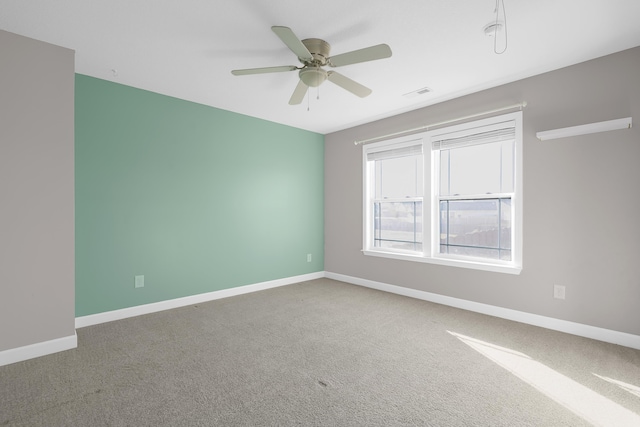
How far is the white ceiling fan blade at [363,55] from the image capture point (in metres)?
2.04

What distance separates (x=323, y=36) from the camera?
2.41m

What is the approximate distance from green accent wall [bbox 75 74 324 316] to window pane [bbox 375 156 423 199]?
4.00ft

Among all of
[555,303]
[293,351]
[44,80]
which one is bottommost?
[293,351]

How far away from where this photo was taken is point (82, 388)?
2.03 m

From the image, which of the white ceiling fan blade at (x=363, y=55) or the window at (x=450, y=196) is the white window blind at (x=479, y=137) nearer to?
the window at (x=450, y=196)

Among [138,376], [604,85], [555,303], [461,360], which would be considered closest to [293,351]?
[138,376]

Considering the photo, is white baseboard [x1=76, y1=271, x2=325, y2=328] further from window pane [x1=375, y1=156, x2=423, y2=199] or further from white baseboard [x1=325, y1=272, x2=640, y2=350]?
window pane [x1=375, y1=156, x2=423, y2=199]

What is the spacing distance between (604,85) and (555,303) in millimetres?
2067

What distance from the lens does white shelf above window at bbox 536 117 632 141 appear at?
2.57 m

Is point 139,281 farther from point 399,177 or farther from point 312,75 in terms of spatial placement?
point 399,177

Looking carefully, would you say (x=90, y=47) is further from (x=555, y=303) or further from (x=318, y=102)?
(x=555, y=303)

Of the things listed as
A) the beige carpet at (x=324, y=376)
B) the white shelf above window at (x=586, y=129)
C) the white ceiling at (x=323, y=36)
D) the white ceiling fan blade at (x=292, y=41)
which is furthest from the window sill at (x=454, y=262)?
the white ceiling fan blade at (x=292, y=41)

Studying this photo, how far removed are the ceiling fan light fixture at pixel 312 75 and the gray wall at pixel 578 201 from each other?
205cm

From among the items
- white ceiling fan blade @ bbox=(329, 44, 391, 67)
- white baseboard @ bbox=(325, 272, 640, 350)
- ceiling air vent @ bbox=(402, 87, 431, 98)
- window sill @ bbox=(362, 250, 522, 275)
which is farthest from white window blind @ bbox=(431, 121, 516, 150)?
white ceiling fan blade @ bbox=(329, 44, 391, 67)
